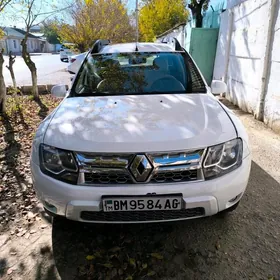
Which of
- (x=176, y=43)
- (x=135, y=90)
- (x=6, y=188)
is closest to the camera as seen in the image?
(x=135, y=90)

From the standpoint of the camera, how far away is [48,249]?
2357 mm

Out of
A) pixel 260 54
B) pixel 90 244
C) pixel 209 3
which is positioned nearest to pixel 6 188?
pixel 90 244

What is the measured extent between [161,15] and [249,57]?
2172 cm

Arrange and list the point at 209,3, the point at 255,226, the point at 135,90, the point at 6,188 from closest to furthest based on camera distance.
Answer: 1. the point at 255,226
2. the point at 135,90
3. the point at 6,188
4. the point at 209,3

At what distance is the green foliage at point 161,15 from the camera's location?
25.3 m

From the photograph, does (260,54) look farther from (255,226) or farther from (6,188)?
(6,188)

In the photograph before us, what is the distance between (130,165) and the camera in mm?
1980

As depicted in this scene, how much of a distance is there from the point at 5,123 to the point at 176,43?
13.2ft

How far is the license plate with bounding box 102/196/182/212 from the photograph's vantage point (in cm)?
196

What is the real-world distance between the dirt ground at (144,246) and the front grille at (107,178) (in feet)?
2.23

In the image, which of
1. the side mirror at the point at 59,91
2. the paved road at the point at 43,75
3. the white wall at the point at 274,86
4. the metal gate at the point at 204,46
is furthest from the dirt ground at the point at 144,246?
the paved road at the point at 43,75

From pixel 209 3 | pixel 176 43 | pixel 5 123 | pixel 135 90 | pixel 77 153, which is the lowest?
pixel 5 123

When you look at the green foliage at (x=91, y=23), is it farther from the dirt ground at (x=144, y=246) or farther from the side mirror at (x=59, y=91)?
the dirt ground at (x=144, y=246)

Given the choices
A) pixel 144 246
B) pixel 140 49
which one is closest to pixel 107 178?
pixel 144 246
